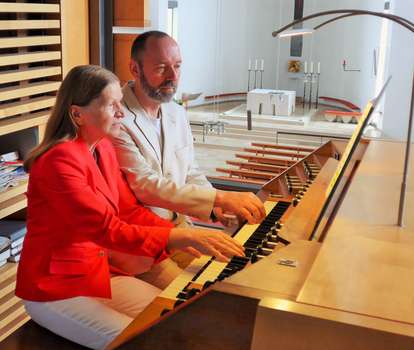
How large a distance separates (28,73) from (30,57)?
9 centimetres

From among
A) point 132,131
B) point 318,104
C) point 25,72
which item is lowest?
point 318,104

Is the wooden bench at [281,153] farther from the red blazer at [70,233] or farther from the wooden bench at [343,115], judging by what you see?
the wooden bench at [343,115]

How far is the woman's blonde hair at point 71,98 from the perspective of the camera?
6.88 feet

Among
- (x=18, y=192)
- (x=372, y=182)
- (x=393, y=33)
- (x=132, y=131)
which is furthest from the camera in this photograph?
(x=393, y=33)

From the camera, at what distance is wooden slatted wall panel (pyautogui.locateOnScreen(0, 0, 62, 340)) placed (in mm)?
3045

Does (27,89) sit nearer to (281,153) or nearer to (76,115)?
(76,115)

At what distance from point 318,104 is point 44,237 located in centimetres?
1359

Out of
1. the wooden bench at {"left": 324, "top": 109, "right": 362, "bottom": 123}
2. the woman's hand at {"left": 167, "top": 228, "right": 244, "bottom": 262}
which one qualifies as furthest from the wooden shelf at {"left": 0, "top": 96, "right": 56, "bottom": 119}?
the wooden bench at {"left": 324, "top": 109, "right": 362, "bottom": 123}

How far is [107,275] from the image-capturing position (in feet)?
6.98

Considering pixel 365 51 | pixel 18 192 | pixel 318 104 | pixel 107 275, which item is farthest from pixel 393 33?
pixel 107 275

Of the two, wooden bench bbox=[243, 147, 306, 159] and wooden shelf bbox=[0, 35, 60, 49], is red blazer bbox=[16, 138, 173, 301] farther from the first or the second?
wooden bench bbox=[243, 147, 306, 159]

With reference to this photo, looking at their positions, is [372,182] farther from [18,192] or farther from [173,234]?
[18,192]

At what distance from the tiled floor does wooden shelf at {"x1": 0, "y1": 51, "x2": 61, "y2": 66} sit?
5.73 metres

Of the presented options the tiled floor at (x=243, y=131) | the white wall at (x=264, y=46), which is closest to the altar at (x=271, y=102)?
the tiled floor at (x=243, y=131)
